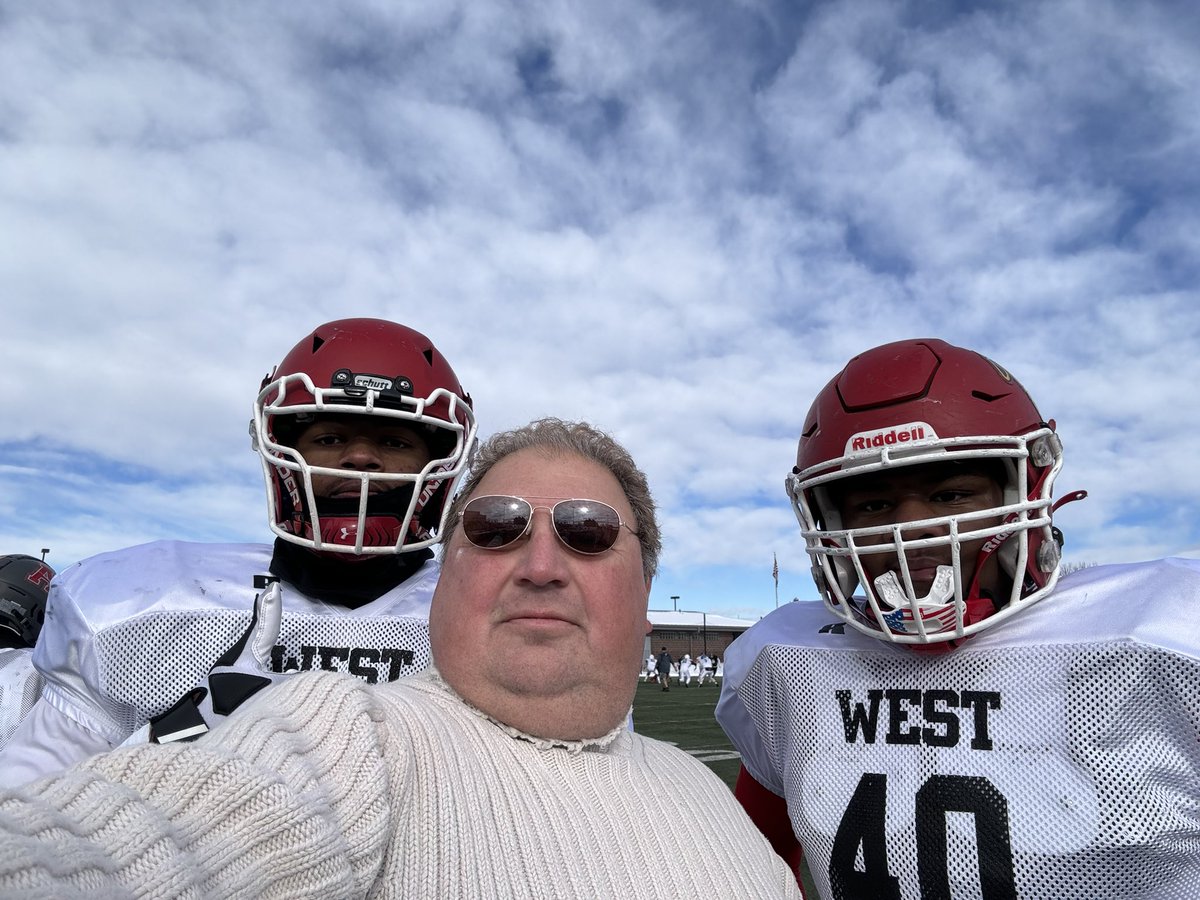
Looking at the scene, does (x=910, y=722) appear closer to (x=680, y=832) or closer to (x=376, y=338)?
(x=680, y=832)

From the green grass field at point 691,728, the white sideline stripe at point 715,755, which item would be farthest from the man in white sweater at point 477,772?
the white sideline stripe at point 715,755

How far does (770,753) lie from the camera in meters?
2.34

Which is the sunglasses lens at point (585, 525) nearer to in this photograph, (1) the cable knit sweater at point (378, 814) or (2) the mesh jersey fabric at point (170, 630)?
(1) the cable knit sweater at point (378, 814)

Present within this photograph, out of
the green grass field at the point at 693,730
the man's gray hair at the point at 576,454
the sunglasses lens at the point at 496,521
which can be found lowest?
the green grass field at the point at 693,730

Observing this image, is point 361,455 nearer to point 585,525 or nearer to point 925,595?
point 585,525

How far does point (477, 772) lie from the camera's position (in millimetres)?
1283

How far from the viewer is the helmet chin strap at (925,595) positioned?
194 cm

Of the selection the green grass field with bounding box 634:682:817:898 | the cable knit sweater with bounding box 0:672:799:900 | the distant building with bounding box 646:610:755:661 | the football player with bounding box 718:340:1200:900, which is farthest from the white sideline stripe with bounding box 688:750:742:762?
the distant building with bounding box 646:610:755:661

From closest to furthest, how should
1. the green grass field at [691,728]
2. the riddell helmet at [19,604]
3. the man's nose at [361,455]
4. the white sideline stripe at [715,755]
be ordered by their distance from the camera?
1. the man's nose at [361,455]
2. the riddell helmet at [19,604]
3. the green grass field at [691,728]
4. the white sideline stripe at [715,755]

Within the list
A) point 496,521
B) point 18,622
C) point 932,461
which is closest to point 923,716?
point 932,461

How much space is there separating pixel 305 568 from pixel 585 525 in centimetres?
100

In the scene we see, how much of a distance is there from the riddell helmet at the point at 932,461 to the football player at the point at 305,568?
3.53 feet

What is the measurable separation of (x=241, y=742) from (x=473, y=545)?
700mm

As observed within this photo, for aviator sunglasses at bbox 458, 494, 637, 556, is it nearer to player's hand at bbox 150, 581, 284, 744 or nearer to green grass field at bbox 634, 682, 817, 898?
player's hand at bbox 150, 581, 284, 744
